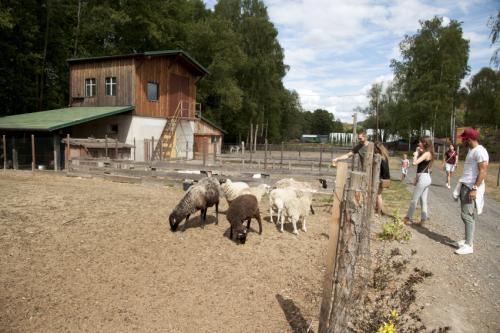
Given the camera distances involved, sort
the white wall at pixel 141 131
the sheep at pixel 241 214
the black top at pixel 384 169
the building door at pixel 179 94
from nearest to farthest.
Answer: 1. the sheep at pixel 241 214
2. the black top at pixel 384 169
3. the white wall at pixel 141 131
4. the building door at pixel 179 94

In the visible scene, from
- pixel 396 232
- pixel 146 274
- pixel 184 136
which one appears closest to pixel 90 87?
pixel 184 136

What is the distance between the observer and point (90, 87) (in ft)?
93.7

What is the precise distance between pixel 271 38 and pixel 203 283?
48078mm

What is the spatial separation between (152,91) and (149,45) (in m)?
17.0

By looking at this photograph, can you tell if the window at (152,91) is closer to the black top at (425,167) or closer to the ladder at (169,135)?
the ladder at (169,135)

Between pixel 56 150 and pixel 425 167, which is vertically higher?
pixel 425 167

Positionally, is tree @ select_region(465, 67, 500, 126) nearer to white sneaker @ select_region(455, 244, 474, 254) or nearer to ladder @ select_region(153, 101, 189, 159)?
ladder @ select_region(153, 101, 189, 159)

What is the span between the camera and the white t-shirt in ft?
20.9

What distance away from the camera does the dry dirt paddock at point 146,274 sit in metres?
4.46

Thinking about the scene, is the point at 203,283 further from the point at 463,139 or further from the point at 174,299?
the point at 463,139

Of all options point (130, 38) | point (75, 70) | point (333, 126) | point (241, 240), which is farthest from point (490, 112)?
point (333, 126)

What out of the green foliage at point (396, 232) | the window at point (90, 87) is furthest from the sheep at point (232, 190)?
the window at point (90, 87)

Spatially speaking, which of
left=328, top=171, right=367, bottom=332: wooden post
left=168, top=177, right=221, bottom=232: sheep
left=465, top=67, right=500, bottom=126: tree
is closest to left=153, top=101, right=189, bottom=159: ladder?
left=168, top=177, right=221, bottom=232: sheep

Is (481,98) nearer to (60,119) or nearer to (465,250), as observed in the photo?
(60,119)
